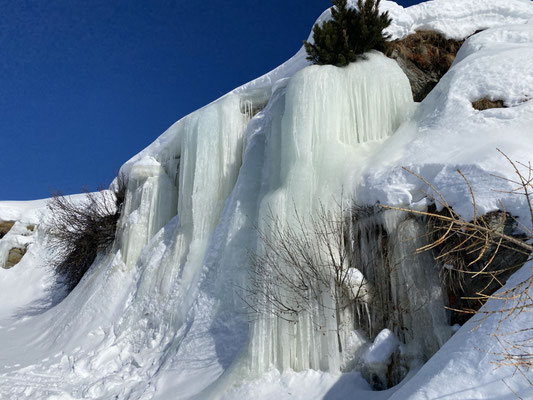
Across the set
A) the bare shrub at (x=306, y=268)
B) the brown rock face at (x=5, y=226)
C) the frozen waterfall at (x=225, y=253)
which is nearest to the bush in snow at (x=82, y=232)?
the frozen waterfall at (x=225, y=253)

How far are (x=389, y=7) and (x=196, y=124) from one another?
5556 millimetres

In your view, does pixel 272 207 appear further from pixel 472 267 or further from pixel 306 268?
pixel 472 267

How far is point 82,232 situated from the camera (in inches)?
599

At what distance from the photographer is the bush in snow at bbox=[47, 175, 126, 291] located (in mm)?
14961

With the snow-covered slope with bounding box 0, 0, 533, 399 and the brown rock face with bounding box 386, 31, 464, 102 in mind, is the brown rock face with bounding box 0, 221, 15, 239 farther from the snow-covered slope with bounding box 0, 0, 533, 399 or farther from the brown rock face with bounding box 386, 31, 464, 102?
the brown rock face with bounding box 386, 31, 464, 102

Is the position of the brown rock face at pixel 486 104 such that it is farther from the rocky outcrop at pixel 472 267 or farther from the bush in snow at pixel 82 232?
the bush in snow at pixel 82 232

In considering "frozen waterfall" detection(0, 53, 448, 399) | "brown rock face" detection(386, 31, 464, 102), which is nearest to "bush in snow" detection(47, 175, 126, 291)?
"frozen waterfall" detection(0, 53, 448, 399)

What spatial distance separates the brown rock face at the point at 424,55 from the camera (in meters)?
10.8

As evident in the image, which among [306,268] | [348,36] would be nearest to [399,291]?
[306,268]

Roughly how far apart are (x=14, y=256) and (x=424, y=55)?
55.7ft

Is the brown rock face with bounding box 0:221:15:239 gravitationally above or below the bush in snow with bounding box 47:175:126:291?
above

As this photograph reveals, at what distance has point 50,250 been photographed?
1806cm

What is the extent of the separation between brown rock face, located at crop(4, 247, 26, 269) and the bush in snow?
7.44ft

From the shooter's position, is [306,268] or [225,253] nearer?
[306,268]
